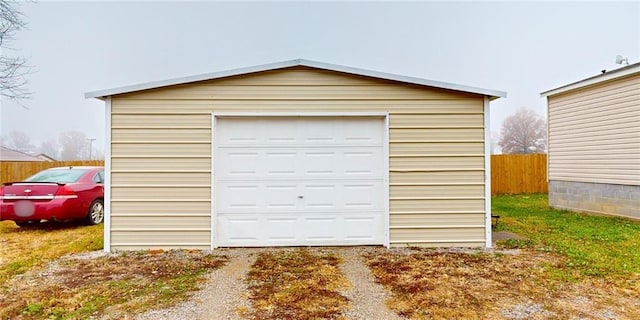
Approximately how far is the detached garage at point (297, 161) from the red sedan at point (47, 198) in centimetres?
233

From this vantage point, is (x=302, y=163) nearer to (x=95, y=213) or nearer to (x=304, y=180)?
(x=304, y=180)

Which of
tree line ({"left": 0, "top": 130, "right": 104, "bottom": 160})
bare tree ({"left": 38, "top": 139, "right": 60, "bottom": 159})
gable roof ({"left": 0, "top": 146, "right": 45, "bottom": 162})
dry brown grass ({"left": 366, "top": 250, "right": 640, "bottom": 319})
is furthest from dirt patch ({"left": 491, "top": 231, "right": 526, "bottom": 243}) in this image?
bare tree ({"left": 38, "top": 139, "right": 60, "bottom": 159})

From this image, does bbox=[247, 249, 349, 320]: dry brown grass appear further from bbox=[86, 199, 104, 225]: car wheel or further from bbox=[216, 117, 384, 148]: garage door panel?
bbox=[86, 199, 104, 225]: car wheel

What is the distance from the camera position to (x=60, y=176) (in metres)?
7.76

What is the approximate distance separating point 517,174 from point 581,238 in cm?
935

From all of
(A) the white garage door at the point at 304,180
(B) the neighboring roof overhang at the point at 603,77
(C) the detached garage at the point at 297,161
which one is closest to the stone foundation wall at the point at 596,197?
(B) the neighboring roof overhang at the point at 603,77

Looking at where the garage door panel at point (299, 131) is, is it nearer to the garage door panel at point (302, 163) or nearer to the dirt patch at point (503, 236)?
the garage door panel at point (302, 163)

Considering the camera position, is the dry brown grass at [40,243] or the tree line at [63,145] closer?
the dry brown grass at [40,243]

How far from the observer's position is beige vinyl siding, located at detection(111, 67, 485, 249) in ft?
18.7

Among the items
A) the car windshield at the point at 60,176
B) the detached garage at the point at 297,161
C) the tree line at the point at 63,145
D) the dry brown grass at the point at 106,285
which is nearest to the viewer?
the dry brown grass at the point at 106,285

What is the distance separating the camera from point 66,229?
298 inches

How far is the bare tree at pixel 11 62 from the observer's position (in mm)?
9605

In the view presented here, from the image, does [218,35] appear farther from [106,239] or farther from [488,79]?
[488,79]

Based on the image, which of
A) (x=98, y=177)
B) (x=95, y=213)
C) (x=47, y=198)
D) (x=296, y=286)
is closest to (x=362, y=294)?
(x=296, y=286)
